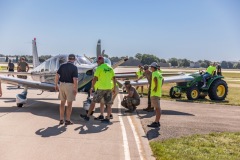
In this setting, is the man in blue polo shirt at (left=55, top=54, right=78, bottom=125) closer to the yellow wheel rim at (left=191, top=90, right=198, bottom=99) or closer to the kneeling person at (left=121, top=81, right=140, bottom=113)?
the kneeling person at (left=121, top=81, right=140, bottom=113)

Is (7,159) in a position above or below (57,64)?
below

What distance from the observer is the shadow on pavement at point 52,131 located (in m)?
8.45

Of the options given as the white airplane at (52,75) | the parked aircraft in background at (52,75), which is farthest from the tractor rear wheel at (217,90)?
the white airplane at (52,75)

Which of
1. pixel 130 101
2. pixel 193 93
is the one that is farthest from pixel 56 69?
pixel 193 93

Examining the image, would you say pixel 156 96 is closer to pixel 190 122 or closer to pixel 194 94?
pixel 190 122

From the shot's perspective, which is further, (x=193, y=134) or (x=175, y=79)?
(x=175, y=79)

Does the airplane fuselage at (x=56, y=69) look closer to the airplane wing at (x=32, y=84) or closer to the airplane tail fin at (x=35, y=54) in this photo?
the airplane wing at (x=32, y=84)

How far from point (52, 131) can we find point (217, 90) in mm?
12642

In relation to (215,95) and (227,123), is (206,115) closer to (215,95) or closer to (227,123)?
(227,123)

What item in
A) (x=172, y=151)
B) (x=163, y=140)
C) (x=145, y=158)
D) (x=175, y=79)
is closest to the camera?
(x=145, y=158)

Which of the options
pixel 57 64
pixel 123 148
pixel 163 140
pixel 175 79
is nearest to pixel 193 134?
pixel 163 140

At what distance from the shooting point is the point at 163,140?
8352 millimetres

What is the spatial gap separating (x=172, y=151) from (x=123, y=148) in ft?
3.38

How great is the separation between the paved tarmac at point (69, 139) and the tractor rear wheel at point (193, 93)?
298 inches
